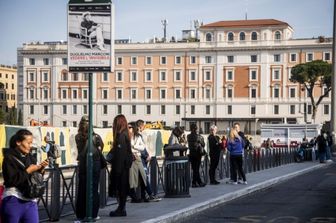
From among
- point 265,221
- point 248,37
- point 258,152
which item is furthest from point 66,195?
point 248,37

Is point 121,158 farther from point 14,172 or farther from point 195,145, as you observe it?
point 195,145

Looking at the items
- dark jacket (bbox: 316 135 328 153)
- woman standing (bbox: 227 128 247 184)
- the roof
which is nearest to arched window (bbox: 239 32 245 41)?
the roof

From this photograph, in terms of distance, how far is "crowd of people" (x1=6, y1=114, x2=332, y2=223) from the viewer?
7613mm

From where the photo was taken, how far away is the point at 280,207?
15.1 meters

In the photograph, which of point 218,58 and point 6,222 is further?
point 218,58

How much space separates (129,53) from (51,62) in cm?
1569

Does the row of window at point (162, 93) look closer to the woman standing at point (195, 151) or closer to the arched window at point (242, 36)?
the arched window at point (242, 36)

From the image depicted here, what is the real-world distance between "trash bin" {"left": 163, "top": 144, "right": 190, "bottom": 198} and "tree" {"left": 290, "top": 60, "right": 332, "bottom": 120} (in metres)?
98.5

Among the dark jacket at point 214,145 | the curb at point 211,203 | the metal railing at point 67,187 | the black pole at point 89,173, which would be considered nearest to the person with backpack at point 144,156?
the metal railing at point 67,187

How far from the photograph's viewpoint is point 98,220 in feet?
39.2

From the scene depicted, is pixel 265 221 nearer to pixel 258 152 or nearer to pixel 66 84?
pixel 258 152

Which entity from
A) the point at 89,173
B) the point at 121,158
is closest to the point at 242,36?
the point at 121,158

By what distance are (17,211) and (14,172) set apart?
43 cm

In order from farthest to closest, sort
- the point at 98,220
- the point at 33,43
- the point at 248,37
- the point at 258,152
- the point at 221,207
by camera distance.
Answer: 1. the point at 33,43
2. the point at 248,37
3. the point at 258,152
4. the point at 221,207
5. the point at 98,220
